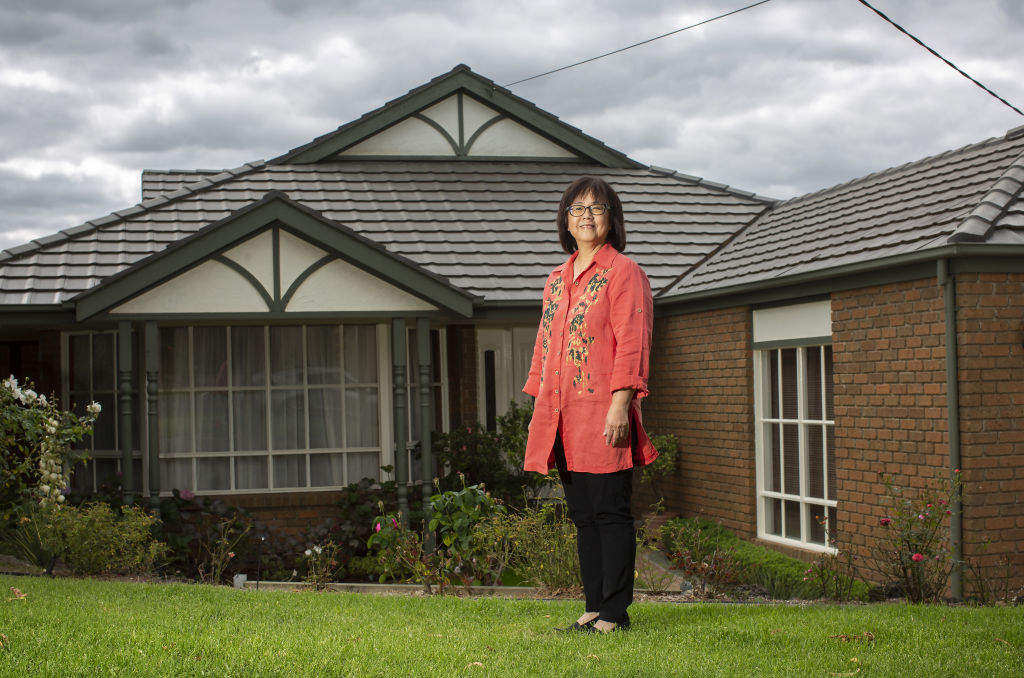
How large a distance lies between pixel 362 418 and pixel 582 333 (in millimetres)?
6432

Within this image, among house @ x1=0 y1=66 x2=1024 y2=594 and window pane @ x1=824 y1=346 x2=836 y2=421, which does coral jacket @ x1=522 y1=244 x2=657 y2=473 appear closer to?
house @ x1=0 y1=66 x2=1024 y2=594

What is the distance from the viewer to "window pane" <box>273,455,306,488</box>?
10711mm

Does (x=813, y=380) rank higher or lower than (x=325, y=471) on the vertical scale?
higher

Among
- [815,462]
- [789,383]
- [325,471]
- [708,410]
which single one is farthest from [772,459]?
[325,471]

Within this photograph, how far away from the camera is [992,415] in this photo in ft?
23.0

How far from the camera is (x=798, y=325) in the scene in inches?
351

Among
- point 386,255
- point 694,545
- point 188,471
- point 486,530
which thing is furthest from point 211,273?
point 694,545

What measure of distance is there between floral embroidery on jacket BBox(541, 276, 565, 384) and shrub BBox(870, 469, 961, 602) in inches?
121

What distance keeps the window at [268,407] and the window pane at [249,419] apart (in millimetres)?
10

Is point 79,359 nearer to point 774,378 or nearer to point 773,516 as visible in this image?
point 774,378

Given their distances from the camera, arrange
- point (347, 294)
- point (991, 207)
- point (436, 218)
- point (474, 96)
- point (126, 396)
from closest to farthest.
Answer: point (991, 207) < point (126, 396) < point (347, 294) < point (436, 218) < point (474, 96)

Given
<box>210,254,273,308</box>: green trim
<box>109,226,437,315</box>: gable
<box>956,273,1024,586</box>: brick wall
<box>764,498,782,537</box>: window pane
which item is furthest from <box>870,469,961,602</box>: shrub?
<box>210,254,273,308</box>: green trim

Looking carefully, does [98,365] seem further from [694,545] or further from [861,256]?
[861,256]

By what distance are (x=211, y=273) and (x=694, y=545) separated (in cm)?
516
